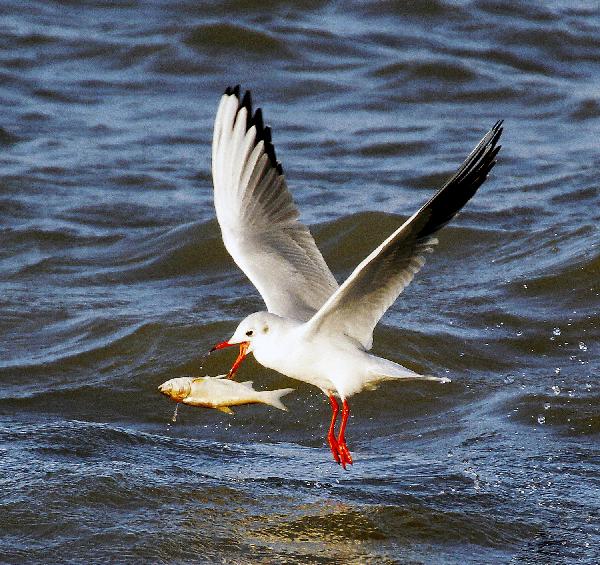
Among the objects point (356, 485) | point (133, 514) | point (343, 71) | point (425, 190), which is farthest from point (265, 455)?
point (343, 71)

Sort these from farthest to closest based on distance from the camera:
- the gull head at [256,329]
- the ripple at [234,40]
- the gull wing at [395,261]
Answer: the ripple at [234,40] → the gull head at [256,329] → the gull wing at [395,261]

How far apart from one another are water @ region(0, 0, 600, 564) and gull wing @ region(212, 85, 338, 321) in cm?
98

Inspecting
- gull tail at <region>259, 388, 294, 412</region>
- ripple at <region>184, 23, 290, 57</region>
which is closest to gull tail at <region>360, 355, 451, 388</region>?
gull tail at <region>259, 388, 294, 412</region>

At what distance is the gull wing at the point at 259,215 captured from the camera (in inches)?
263

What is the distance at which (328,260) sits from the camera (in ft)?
34.3

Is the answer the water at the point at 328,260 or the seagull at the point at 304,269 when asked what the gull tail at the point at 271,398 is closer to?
the seagull at the point at 304,269

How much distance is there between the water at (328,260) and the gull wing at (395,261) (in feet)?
2.94

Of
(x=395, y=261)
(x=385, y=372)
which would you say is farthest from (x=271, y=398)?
(x=395, y=261)

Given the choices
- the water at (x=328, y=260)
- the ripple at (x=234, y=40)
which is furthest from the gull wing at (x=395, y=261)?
the ripple at (x=234, y=40)

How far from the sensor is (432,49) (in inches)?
640

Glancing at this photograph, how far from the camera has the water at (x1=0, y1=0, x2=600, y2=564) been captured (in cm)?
594

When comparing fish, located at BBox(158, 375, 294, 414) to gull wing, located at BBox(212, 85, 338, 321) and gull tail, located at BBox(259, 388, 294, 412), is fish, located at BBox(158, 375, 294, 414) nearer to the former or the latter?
gull tail, located at BBox(259, 388, 294, 412)

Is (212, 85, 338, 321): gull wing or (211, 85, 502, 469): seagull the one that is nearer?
(211, 85, 502, 469): seagull

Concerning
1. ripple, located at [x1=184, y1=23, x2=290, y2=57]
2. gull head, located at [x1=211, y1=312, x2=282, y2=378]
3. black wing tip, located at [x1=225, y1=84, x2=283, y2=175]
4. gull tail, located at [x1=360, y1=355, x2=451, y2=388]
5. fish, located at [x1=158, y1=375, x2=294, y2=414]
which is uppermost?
ripple, located at [x1=184, y1=23, x2=290, y2=57]
